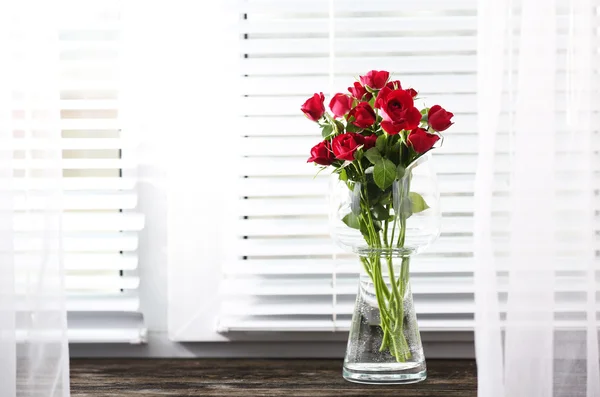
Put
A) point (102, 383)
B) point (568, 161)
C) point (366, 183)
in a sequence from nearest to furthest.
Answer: point (568, 161) < point (366, 183) < point (102, 383)

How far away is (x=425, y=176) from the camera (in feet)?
3.53

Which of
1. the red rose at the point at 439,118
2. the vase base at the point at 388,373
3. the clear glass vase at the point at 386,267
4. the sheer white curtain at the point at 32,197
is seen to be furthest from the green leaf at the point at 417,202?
the sheer white curtain at the point at 32,197

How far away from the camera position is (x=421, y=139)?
3.35 feet

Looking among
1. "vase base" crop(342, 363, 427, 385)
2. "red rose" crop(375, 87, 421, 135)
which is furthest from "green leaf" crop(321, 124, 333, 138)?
"vase base" crop(342, 363, 427, 385)

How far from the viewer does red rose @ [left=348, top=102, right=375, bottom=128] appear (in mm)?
1031

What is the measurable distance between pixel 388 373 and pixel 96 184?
1.92 ft

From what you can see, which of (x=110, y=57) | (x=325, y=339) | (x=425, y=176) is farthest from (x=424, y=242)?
(x=110, y=57)

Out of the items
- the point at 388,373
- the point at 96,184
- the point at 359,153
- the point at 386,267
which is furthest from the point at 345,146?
the point at 96,184

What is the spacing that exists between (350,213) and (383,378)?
25 cm

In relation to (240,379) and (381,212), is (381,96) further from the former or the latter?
(240,379)

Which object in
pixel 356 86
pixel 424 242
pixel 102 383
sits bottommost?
pixel 102 383

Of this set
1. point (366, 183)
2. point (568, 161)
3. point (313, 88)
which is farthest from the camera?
point (313, 88)

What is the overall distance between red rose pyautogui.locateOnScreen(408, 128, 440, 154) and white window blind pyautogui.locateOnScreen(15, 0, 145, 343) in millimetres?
514

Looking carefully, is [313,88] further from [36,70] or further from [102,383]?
[102,383]
